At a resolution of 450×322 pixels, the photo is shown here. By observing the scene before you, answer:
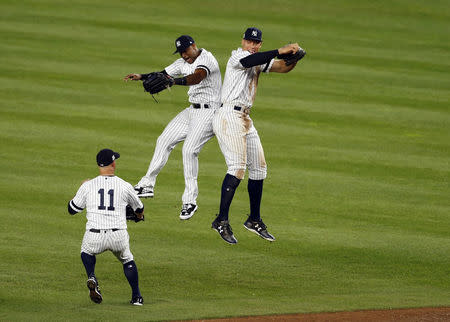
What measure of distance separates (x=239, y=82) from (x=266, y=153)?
729 cm

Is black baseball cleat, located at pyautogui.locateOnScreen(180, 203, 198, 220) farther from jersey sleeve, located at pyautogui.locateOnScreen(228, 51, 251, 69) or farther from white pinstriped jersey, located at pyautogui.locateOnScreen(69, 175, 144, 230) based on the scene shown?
jersey sleeve, located at pyautogui.locateOnScreen(228, 51, 251, 69)

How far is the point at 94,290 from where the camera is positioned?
386 inches

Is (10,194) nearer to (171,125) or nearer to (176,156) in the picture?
(176,156)

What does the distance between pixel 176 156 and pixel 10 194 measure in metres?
3.67

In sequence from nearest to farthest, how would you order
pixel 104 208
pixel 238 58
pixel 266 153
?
pixel 238 58
pixel 104 208
pixel 266 153

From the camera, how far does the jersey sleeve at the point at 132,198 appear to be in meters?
9.66

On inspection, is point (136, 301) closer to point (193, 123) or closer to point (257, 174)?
point (257, 174)

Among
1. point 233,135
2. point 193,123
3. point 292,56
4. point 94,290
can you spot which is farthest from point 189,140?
point 94,290

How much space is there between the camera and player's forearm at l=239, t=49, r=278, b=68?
30.0 ft

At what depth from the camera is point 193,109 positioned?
10234 millimetres

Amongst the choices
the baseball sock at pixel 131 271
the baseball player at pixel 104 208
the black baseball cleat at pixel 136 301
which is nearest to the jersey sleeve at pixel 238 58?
the baseball player at pixel 104 208

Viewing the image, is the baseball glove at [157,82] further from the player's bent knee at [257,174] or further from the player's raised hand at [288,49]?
the player's bent knee at [257,174]

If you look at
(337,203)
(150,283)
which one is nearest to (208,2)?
(337,203)

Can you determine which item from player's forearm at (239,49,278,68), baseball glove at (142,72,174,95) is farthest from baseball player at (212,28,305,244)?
baseball glove at (142,72,174,95)
